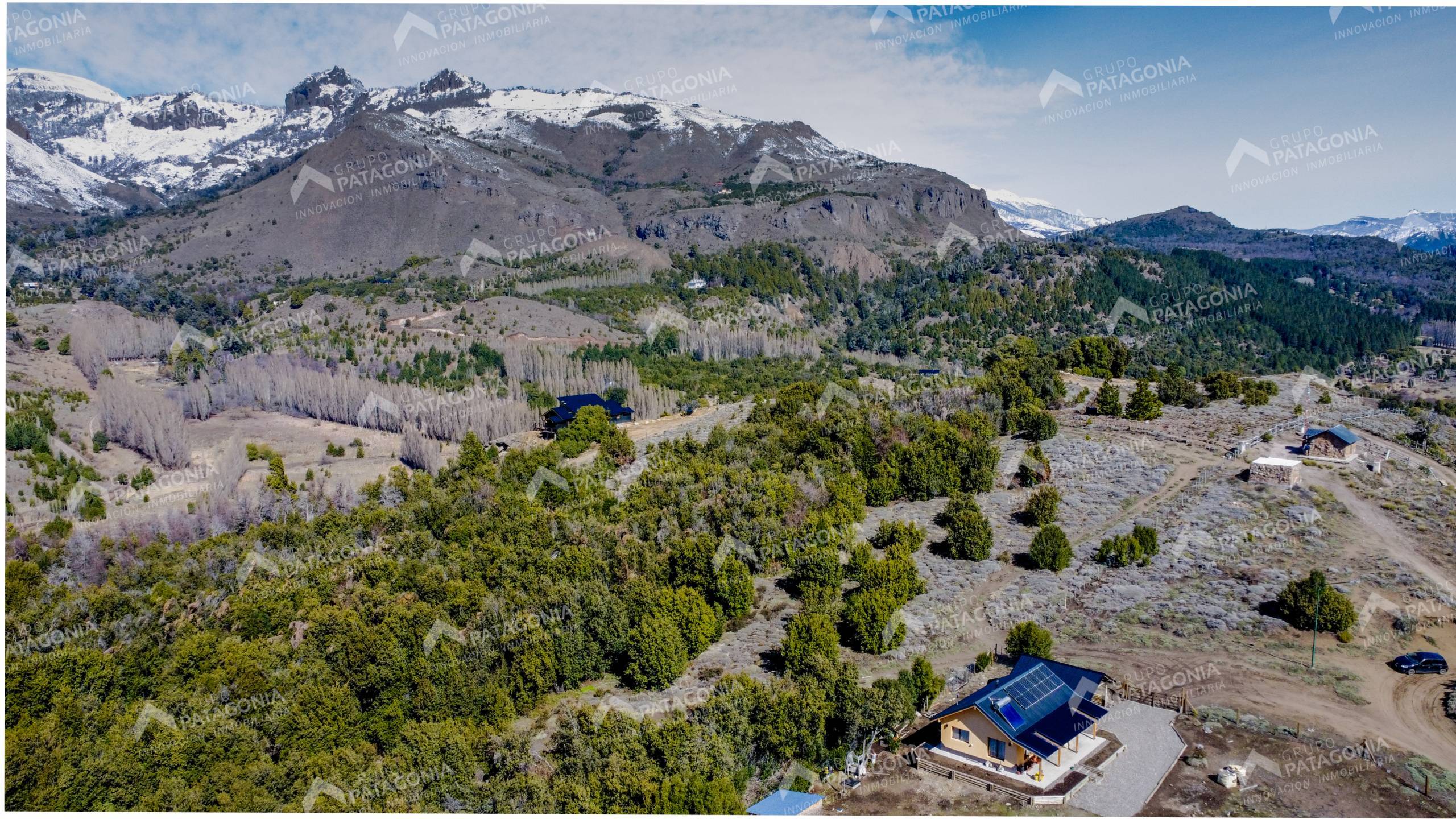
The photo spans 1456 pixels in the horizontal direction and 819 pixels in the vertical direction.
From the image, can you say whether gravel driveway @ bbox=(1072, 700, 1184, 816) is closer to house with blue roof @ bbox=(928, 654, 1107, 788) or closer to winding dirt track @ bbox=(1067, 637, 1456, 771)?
house with blue roof @ bbox=(928, 654, 1107, 788)

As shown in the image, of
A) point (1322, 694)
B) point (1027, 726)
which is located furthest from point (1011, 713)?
point (1322, 694)

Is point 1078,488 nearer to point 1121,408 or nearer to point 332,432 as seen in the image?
point 1121,408

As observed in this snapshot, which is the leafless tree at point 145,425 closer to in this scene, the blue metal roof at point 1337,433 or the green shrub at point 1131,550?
the green shrub at point 1131,550

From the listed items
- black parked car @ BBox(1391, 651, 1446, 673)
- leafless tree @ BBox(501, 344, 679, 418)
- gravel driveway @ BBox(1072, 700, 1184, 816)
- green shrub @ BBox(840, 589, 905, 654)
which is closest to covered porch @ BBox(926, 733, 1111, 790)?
gravel driveway @ BBox(1072, 700, 1184, 816)

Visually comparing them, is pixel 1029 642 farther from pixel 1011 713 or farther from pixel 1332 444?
pixel 1332 444

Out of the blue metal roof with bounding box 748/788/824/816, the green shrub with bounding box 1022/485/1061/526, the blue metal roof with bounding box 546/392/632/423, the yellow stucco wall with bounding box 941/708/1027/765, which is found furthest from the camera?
the blue metal roof with bounding box 546/392/632/423

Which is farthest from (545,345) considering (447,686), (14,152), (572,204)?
(14,152)
